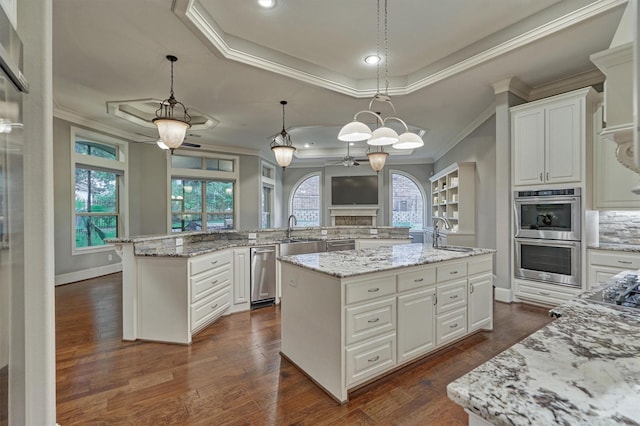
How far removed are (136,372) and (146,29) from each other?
311cm

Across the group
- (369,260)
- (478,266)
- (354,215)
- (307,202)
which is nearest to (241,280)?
(369,260)

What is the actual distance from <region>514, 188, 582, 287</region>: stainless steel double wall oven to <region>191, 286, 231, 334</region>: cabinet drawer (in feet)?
12.6

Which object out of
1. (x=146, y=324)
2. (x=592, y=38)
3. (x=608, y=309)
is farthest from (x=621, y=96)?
(x=146, y=324)

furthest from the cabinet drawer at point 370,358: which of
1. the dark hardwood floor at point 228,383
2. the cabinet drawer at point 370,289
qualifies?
the cabinet drawer at point 370,289

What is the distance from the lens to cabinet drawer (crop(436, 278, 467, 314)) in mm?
2562

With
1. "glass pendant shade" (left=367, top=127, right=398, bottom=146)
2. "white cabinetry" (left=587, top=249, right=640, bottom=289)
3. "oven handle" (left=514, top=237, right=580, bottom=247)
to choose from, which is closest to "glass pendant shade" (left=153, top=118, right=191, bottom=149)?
A: "glass pendant shade" (left=367, top=127, right=398, bottom=146)

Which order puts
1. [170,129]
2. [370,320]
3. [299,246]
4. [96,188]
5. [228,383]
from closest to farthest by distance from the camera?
[370,320] < [228,383] < [170,129] < [299,246] < [96,188]

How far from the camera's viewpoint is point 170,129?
3.19 metres

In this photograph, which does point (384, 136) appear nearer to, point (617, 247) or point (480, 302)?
point (480, 302)

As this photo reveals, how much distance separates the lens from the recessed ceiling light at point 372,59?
3.70 metres

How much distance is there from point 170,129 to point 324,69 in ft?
7.03

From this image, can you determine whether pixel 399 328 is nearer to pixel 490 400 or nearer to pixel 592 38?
pixel 490 400

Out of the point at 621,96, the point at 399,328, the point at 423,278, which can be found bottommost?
the point at 399,328

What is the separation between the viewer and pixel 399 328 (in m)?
2.27
